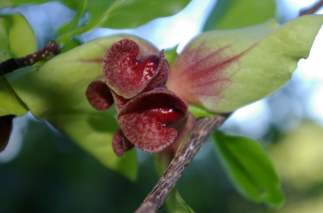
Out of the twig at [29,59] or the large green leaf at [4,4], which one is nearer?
the twig at [29,59]

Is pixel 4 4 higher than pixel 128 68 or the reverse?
higher

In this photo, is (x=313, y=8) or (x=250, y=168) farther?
(x=250, y=168)

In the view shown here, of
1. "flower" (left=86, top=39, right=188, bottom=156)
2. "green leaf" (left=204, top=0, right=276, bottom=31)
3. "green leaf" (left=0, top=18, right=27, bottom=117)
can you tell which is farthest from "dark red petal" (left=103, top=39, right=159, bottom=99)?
"green leaf" (left=204, top=0, right=276, bottom=31)

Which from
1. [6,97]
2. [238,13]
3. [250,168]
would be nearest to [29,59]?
[6,97]

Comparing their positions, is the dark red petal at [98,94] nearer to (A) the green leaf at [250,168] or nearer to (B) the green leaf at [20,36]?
(B) the green leaf at [20,36]

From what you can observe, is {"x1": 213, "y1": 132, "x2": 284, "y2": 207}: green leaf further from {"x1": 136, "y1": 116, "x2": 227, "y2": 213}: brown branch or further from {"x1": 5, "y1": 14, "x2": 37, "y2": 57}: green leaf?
{"x1": 5, "y1": 14, "x2": 37, "y2": 57}: green leaf

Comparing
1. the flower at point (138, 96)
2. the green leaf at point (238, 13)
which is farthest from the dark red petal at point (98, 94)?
the green leaf at point (238, 13)

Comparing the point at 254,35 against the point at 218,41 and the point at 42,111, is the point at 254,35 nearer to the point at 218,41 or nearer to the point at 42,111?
the point at 218,41

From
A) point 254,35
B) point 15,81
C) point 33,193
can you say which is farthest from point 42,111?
point 33,193

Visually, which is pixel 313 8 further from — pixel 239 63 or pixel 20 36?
pixel 20 36
